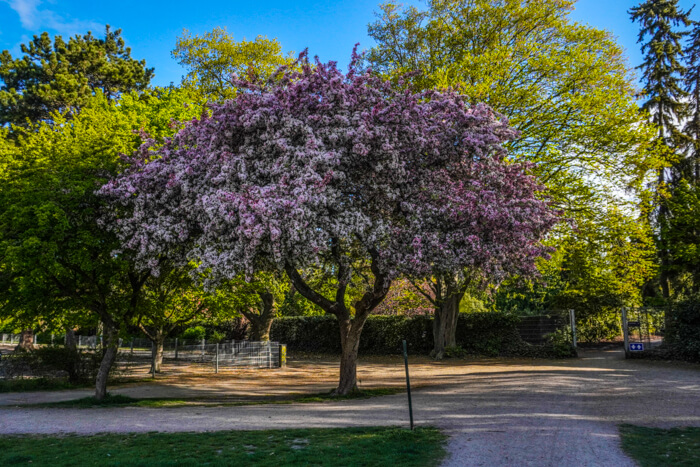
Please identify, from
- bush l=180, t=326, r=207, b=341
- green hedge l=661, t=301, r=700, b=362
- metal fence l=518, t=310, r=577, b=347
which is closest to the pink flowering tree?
green hedge l=661, t=301, r=700, b=362

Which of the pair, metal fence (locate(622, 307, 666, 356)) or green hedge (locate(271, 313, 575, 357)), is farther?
green hedge (locate(271, 313, 575, 357))

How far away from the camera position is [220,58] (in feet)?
89.7

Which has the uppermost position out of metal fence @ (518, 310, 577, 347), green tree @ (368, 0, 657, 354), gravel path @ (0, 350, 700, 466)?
green tree @ (368, 0, 657, 354)

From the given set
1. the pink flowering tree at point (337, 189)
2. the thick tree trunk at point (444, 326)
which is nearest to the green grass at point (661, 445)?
the pink flowering tree at point (337, 189)

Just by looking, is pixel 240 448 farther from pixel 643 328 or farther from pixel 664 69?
pixel 664 69

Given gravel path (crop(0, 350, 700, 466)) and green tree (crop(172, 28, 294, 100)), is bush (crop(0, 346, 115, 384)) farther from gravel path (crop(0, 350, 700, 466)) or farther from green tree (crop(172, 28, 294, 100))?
green tree (crop(172, 28, 294, 100))

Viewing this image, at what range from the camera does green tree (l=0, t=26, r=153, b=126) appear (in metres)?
30.8

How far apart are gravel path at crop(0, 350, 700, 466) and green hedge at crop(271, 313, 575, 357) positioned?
969 centimetres

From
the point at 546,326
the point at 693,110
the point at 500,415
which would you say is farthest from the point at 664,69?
the point at 500,415

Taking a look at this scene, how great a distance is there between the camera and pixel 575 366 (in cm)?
1988

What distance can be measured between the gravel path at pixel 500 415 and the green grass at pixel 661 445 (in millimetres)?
236

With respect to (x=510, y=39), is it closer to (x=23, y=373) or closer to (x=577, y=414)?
(x=577, y=414)

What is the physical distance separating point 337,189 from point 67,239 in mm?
7194

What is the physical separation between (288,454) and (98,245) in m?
9.18
